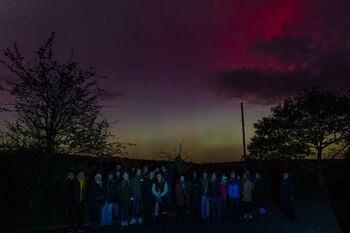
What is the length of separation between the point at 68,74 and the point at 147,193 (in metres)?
7.15

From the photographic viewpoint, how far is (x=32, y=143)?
19.3 meters

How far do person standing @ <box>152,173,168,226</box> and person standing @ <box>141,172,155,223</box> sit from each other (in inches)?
6.1

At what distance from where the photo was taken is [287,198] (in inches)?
653

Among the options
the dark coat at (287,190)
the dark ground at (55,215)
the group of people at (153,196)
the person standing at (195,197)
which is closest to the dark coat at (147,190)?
the group of people at (153,196)

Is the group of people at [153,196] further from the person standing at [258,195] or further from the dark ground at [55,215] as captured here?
the person standing at [258,195]

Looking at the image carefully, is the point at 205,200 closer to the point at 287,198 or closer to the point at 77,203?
the point at 287,198

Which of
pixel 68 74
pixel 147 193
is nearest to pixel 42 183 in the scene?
pixel 68 74

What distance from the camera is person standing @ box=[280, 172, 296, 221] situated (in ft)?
53.9

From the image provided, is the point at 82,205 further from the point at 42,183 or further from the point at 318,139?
the point at 318,139

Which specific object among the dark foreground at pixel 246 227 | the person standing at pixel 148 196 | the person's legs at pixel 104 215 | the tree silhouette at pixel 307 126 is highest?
the tree silhouette at pixel 307 126

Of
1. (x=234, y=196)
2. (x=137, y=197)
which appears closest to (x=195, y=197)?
(x=234, y=196)

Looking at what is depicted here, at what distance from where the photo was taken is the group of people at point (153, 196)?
15172mm

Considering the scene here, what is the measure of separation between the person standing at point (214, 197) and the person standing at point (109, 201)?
3.72m

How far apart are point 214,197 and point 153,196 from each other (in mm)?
2438
